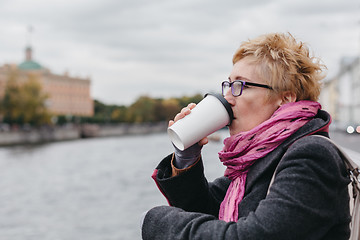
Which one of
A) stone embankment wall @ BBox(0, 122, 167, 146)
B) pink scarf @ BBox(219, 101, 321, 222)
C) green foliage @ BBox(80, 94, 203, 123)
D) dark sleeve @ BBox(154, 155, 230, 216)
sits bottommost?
green foliage @ BBox(80, 94, 203, 123)

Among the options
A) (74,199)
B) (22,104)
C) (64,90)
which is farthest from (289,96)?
(64,90)

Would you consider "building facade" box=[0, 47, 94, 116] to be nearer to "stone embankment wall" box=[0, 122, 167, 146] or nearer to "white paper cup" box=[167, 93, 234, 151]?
"stone embankment wall" box=[0, 122, 167, 146]

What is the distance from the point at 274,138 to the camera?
1.35 meters

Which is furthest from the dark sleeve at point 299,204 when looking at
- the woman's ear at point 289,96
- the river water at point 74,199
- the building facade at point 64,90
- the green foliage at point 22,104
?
the building facade at point 64,90

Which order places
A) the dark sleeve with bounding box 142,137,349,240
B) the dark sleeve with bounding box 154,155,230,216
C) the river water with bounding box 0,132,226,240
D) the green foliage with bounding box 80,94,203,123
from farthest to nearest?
the green foliage with bounding box 80,94,203,123
the river water with bounding box 0,132,226,240
the dark sleeve with bounding box 154,155,230,216
the dark sleeve with bounding box 142,137,349,240

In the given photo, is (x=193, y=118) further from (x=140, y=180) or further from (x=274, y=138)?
(x=140, y=180)

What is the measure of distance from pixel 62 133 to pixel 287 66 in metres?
62.6

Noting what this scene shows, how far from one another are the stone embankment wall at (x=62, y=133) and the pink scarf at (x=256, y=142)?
155ft

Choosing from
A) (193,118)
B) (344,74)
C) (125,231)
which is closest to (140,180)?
(125,231)

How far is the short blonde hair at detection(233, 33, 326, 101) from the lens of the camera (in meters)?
1.42

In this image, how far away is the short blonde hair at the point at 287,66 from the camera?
1.42 m

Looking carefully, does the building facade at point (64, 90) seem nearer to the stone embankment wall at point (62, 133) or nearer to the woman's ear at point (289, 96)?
the stone embankment wall at point (62, 133)

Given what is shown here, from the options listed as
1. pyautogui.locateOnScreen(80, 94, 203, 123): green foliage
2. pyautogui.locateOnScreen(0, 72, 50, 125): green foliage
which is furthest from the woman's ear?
pyautogui.locateOnScreen(80, 94, 203, 123): green foliage

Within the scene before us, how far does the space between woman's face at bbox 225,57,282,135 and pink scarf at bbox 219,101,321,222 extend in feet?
0.16
